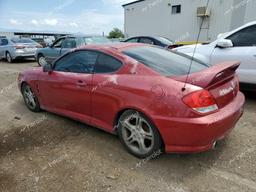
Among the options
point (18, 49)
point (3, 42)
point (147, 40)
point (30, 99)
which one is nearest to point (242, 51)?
point (30, 99)

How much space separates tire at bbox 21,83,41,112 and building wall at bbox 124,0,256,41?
13.9 meters

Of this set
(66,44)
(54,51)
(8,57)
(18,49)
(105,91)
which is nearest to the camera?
(105,91)

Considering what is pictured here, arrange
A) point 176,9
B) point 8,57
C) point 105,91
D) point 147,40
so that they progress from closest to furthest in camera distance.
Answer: point 105,91
point 147,40
point 8,57
point 176,9

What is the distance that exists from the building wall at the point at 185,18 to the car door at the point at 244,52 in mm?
11229

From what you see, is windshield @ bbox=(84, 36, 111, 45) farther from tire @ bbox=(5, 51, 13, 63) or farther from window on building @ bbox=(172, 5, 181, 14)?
window on building @ bbox=(172, 5, 181, 14)

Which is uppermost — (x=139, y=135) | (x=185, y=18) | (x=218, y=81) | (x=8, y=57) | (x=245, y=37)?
(x=185, y=18)

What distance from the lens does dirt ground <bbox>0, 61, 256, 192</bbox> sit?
2855mm

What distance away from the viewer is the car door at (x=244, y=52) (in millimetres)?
5191

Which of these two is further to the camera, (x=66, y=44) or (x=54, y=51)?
(x=54, y=51)

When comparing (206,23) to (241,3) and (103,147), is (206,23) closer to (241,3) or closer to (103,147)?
(241,3)

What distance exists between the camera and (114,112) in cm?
345

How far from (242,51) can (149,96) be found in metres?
3.10

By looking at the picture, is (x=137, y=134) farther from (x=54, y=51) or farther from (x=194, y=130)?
(x=54, y=51)

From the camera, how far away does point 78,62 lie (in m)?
4.11
